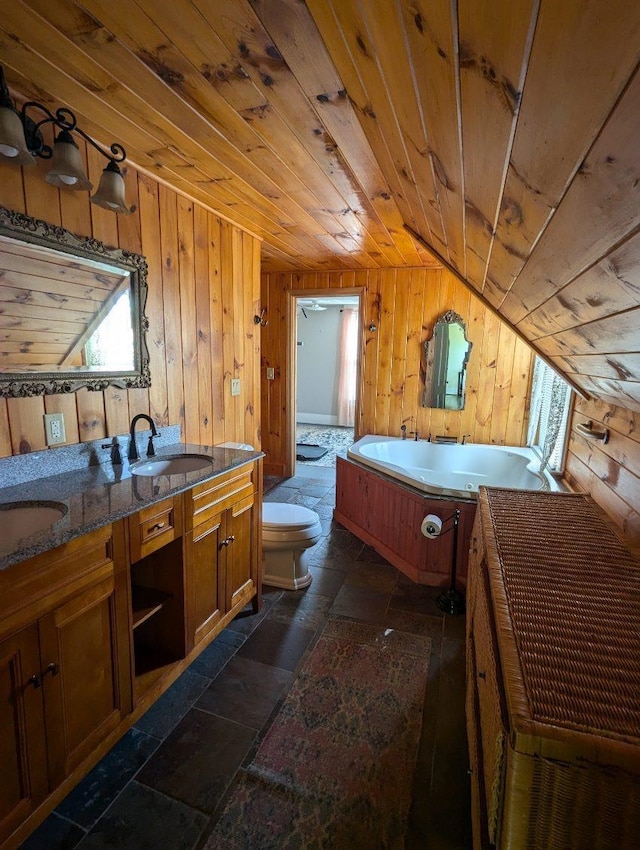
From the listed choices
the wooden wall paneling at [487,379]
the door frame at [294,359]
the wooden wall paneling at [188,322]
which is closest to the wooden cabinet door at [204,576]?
the wooden wall paneling at [188,322]

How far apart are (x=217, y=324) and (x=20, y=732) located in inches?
84.7

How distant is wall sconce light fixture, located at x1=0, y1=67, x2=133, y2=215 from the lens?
125cm

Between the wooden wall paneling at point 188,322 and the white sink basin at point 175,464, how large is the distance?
394 millimetres

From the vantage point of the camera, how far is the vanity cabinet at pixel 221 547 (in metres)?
1.68

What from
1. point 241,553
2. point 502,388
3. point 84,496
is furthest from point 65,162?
point 502,388

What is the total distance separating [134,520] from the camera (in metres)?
1.35

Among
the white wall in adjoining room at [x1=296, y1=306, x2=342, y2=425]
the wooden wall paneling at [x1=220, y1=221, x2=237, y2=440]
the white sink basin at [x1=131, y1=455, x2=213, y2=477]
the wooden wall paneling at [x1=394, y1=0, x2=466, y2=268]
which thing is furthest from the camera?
the white wall in adjoining room at [x1=296, y1=306, x2=342, y2=425]

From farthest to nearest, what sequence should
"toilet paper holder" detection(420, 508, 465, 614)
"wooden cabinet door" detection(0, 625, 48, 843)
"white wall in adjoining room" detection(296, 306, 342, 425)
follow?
"white wall in adjoining room" detection(296, 306, 342, 425), "toilet paper holder" detection(420, 508, 465, 614), "wooden cabinet door" detection(0, 625, 48, 843)

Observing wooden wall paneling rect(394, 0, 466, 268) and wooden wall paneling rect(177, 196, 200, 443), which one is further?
wooden wall paneling rect(177, 196, 200, 443)

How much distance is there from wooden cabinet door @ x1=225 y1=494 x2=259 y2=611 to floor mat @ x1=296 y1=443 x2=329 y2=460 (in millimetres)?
3215

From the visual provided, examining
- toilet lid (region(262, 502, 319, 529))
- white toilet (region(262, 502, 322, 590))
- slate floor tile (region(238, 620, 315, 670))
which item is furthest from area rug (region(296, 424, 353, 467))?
slate floor tile (region(238, 620, 315, 670))

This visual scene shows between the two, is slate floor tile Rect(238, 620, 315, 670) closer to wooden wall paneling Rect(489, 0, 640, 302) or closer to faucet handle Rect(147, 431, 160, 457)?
faucet handle Rect(147, 431, 160, 457)

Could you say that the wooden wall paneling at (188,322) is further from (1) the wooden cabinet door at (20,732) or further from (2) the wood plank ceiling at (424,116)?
(1) the wooden cabinet door at (20,732)

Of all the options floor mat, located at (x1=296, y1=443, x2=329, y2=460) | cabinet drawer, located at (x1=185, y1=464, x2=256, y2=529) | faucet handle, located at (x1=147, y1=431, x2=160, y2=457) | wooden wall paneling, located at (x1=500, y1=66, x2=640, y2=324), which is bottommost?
floor mat, located at (x1=296, y1=443, x2=329, y2=460)
